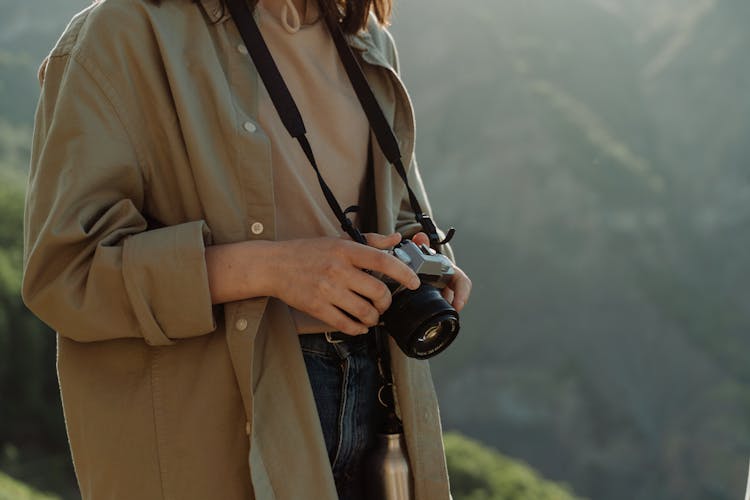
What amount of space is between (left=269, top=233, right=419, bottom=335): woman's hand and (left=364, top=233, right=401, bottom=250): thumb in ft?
0.16

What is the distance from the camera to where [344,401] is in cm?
128

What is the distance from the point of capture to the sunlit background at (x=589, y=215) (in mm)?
27922

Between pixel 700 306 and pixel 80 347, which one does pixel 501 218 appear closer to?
pixel 700 306

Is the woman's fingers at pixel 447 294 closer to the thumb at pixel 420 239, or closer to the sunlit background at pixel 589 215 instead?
the thumb at pixel 420 239

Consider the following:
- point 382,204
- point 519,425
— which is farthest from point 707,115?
point 382,204

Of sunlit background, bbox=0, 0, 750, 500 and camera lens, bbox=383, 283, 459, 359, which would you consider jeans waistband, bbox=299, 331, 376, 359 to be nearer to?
camera lens, bbox=383, 283, 459, 359

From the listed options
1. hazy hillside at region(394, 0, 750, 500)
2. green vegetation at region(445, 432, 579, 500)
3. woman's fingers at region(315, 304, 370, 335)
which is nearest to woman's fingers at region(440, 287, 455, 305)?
woman's fingers at region(315, 304, 370, 335)

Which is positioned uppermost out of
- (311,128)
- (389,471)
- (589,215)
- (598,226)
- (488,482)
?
(589,215)

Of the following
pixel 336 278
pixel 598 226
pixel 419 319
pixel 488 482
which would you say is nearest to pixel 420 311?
pixel 419 319

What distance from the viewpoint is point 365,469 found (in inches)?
52.1

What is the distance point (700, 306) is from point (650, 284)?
189cm

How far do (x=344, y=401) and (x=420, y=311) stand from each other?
195mm

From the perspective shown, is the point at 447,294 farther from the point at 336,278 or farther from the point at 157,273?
the point at 157,273

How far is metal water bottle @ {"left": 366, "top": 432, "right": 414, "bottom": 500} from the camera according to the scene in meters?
1.29
